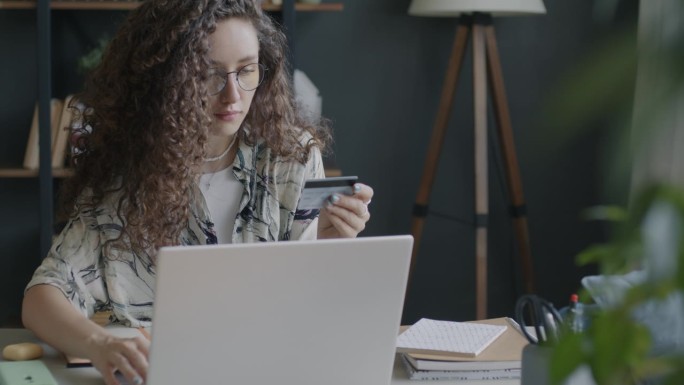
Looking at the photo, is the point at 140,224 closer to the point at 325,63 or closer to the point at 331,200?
the point at 331,200

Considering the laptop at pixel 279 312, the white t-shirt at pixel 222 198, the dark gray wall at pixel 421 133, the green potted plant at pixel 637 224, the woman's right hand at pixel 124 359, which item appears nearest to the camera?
the green potted plant at pixel 637 224

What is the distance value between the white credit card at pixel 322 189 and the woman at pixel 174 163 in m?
0.03

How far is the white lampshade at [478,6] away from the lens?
2.93 m

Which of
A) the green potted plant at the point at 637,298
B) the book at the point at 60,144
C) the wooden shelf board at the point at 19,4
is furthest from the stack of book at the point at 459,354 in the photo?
the wooden shelf board at the point at 19,4

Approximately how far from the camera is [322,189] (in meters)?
1.67

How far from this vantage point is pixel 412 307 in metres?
3.60

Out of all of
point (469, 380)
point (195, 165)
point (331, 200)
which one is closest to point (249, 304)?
point (469, 380)

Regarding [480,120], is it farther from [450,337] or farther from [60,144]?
[450,337]

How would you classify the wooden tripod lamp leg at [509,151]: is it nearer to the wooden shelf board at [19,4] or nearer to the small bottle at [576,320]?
the wooden shelf board at [19,4]

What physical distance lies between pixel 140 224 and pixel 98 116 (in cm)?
26

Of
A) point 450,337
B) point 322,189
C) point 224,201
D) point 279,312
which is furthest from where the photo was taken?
point 224,201

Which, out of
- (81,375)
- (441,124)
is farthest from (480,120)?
(81,375)

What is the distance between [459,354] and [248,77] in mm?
718

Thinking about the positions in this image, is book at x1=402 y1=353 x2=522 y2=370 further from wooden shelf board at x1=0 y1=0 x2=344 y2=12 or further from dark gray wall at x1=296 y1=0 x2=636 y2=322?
dark gray wall at x1=296 y1=0 x2=636 y2=322
